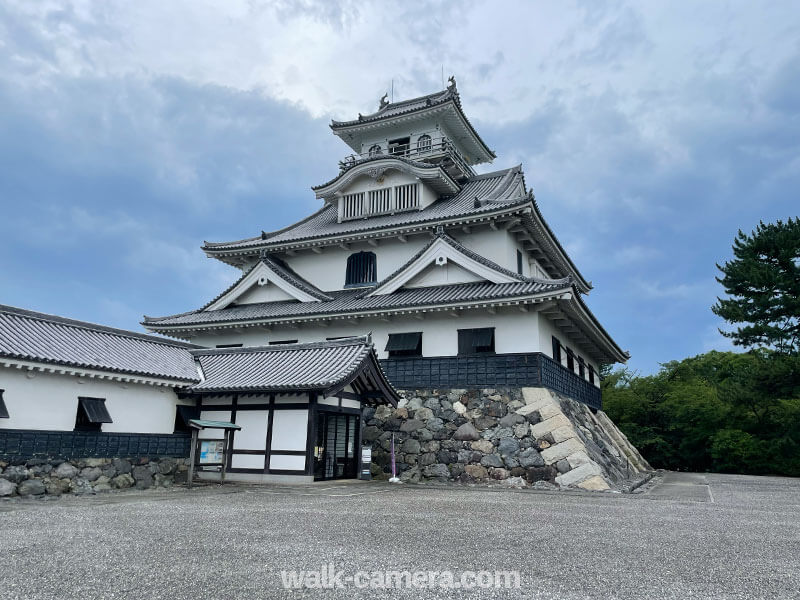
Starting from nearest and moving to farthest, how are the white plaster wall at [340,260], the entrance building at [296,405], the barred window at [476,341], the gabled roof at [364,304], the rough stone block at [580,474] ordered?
the entrance building at [296,405], the rough stone block at [580,474], the gabled roof at [364,304], the barred window at [476,341], the white plaster wall at [340,260]

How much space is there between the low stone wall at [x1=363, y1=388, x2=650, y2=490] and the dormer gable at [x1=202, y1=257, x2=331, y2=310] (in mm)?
6187

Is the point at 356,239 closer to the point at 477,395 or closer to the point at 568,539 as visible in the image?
the point at 477,395

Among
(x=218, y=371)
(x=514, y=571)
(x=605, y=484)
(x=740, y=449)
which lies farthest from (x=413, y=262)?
(x=740, y=449)

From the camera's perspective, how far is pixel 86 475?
524 inches

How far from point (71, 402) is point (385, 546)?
10.6m

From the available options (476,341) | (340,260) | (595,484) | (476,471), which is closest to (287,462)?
(476,471)

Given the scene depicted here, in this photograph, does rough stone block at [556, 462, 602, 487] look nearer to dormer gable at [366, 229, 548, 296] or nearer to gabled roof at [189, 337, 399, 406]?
gabled roof at [189, 337, 399, 406]

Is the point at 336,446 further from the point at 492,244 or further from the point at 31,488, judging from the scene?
the point at 492,244

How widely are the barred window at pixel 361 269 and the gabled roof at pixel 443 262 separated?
97.6 inches

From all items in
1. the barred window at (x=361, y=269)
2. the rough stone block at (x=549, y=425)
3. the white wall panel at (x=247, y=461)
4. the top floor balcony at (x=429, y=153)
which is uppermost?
the top floor balcony at (x=429, y=153)

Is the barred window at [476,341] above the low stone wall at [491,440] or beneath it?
above

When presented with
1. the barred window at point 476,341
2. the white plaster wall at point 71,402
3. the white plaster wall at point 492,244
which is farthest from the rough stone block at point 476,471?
the white plaster wall at point 71,402

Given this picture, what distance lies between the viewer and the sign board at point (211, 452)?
1510cm

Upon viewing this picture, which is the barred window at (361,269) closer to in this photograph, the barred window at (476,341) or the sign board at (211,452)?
the barred window at (476,341)
